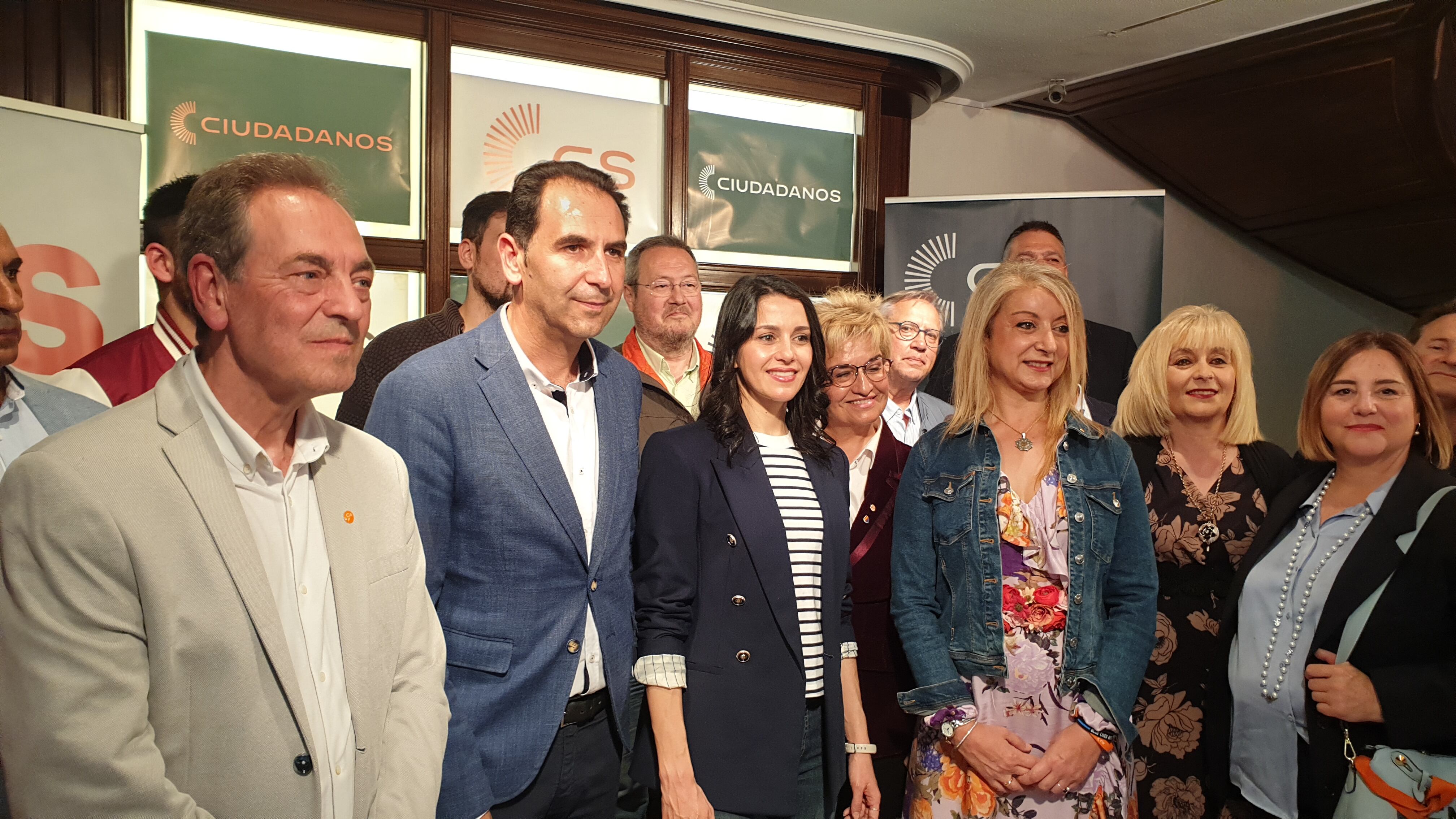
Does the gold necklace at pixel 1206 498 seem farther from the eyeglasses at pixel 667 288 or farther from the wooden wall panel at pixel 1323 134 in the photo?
the wooden wall panel at pixel 1323 134

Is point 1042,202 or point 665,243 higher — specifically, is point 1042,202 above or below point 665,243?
above

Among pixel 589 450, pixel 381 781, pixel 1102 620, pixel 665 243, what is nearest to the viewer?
pixel 381 781

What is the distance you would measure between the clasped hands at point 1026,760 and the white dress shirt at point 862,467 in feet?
2.27

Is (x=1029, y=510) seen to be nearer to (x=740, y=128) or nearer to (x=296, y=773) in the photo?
(x=296, y=773)

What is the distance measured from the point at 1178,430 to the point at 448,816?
2177 mm

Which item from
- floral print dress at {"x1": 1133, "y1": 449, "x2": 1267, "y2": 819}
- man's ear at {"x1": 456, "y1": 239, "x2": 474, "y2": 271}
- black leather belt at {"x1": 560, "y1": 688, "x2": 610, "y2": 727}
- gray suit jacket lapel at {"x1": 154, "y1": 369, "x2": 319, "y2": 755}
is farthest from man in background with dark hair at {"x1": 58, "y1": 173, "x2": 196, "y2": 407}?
floral print dress at {"x1": 1133, "y1": 449, "x2": 1267, "y2": 819}

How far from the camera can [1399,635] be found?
2.01 m

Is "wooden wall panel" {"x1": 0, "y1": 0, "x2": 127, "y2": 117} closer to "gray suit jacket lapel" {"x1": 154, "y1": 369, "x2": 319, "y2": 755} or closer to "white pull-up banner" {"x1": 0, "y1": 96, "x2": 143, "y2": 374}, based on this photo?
"white pull-up banner" {"x1": 0, "y1": 96, "x2": 143, "y2": 374}

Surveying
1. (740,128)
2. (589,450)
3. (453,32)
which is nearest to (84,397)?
(589,450)

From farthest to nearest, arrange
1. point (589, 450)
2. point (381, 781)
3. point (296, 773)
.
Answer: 1. point (589, 450)
2. point (381, 781)
3. point (296, 773)

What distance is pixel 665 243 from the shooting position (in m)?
3.45

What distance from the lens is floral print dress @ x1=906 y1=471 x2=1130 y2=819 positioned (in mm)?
1953

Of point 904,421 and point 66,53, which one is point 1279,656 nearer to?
point 904,421

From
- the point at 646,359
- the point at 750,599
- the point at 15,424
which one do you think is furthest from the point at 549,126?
the point at 750,599
